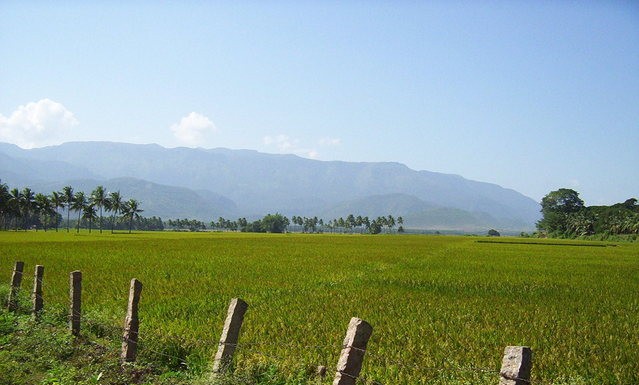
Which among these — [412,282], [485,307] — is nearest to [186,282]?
[412,282]

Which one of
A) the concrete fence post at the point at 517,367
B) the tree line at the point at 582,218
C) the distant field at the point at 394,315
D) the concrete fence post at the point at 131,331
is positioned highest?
the tree line at the point at 582,218

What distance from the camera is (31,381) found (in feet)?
23.9

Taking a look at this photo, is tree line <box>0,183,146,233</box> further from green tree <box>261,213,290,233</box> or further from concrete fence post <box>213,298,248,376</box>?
concrete fence post <box>213,298,248,376</box>

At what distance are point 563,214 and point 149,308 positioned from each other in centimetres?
16044

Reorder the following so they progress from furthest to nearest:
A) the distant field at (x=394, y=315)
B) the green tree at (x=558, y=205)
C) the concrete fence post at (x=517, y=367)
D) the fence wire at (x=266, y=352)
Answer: the green tree at (x=558, y=205) < the distant field at (x=394, y=315) < the fence wire at (x=266, y=352) < the concrete fence post at (x=517, y=367)

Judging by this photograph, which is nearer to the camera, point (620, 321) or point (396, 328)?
point (396, 328)

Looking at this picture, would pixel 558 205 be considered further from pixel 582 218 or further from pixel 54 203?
pixel 54 203

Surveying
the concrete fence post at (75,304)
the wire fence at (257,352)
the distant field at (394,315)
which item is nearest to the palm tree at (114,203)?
the distant field at (394,315)

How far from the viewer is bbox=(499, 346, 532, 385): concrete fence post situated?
4266 millimetres

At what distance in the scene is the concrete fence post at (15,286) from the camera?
11.6 meters

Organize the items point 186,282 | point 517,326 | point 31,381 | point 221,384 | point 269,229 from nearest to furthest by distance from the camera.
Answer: point 221,384 → point 31,381 → point 517,326 → point 186,282 → point 269,229

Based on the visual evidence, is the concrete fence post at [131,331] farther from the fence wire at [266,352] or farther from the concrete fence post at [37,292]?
the concrete fence post at [37,292]

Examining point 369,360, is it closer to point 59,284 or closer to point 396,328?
point 396,328

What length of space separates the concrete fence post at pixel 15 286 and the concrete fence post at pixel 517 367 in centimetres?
1107
